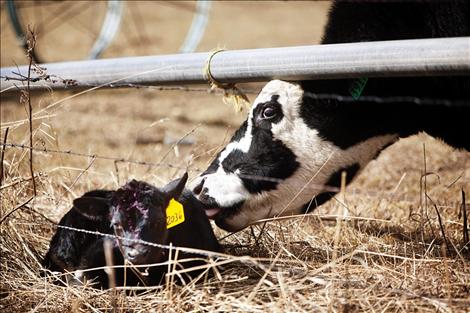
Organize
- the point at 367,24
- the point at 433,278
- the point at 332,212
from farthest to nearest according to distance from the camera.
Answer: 1. the point at 332,212
2. the point at 367,24
3. the point at 433,278

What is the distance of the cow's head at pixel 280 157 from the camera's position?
352cm

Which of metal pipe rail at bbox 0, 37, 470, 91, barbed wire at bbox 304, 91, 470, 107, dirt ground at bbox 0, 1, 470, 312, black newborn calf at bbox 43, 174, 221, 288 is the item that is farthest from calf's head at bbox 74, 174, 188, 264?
barbed wire at bbox 304, 91, 470, 107

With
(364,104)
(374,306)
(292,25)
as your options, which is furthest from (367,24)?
(292,25)

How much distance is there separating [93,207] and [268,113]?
38.7 inches

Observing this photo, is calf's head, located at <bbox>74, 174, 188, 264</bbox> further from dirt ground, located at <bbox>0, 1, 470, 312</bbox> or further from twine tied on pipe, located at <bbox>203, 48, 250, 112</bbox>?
twine tied on pipe, located at <bbox>203, 48, 250, 112</bbox>

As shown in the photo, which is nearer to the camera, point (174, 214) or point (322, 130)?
point (174, 214)

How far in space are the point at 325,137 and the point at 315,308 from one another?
40.4 inches

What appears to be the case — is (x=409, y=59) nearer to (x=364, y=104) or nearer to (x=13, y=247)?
(x=364, y=104)

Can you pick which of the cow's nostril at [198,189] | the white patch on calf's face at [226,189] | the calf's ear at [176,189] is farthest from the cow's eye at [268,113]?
the calf's ear at [176,189]

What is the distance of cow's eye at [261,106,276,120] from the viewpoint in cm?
356

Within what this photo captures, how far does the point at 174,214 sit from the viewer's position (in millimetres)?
2994

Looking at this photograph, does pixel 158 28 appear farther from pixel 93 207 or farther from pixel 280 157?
pixel 93 207

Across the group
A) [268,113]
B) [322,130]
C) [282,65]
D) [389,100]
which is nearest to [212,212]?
[268,113]

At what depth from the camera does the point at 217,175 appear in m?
3.58
